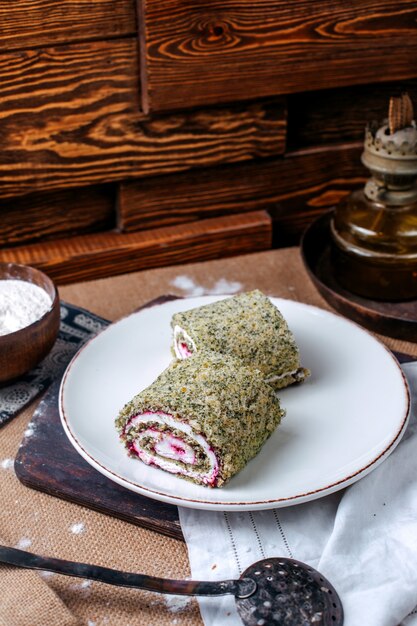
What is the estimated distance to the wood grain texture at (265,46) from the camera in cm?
153

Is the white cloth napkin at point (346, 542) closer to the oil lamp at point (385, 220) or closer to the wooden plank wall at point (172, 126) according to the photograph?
the oil lamp at point (385, 220)

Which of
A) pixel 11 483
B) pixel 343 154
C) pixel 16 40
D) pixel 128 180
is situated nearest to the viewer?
pixel 11 483

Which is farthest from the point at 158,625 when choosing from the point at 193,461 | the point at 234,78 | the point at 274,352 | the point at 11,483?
the point at 234,78

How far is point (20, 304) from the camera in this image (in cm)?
133

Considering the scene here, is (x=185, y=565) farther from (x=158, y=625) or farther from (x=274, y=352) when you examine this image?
(x=274, y=352)

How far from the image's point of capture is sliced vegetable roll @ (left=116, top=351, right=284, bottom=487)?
1056 millimetres

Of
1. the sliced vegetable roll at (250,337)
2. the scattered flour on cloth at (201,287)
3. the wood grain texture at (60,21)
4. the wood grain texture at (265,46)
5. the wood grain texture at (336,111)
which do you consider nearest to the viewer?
the sliced vegetable roll at (250,337)

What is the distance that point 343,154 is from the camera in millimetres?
1843

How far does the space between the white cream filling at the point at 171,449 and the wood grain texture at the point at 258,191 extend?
749mm

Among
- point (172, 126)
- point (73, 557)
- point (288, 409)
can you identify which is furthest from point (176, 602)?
point (172, 126)

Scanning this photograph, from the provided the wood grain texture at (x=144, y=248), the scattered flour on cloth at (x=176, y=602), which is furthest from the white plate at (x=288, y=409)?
the wood grain texture at (x=144, y=248)

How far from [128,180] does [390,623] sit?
3.53ft

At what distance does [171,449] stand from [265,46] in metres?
0.91

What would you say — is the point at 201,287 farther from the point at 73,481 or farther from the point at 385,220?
the point at 73,481
